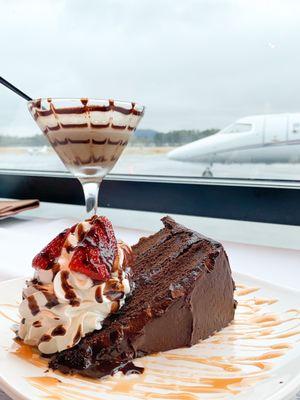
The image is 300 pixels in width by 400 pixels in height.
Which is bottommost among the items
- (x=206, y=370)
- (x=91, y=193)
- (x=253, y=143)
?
(x=206, y=370)

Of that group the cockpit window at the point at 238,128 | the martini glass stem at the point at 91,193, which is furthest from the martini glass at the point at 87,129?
the cockpit window at the point at 238,128

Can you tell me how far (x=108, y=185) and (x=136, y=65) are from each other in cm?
36

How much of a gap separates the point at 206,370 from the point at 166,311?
3.1 inches

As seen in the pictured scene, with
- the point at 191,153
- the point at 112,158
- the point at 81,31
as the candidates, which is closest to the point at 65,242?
the point at 112,158

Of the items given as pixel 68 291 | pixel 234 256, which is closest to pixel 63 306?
pixel 68 291

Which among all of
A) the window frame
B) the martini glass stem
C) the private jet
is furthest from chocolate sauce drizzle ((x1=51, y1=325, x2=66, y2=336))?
the private jet

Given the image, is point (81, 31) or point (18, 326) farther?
point (81, 31)

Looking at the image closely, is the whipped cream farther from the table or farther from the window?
the window

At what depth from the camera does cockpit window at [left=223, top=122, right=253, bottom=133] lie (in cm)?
138

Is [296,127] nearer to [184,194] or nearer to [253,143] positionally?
[253,143]

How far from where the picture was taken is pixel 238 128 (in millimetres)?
1393

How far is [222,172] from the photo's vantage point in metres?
1.42

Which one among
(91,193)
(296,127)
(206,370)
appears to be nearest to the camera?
(206,370)

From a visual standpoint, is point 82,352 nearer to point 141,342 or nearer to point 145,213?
point 141,342
